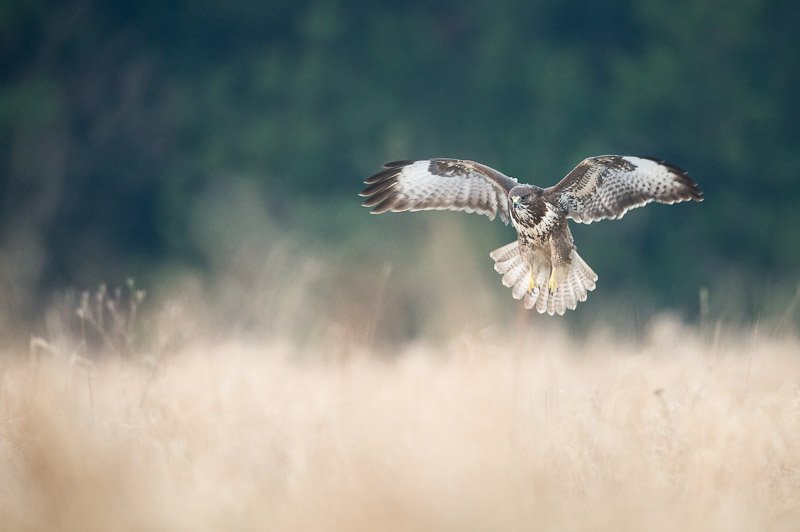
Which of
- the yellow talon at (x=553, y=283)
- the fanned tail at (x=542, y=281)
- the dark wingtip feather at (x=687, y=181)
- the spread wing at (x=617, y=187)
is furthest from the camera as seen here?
the fanned tail at (x=542, y=281)

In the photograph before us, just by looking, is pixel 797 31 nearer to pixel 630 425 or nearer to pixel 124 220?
pixel 124 220

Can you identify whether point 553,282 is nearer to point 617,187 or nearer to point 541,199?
point 541,199

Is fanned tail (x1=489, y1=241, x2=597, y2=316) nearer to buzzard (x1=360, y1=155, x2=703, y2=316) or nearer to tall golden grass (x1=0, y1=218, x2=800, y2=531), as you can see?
buzzard (x1=360, y1=155, x2=703, y2=316)

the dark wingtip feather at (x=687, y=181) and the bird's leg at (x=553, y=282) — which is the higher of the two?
the dark wingtip feather at (x=687, y=181)

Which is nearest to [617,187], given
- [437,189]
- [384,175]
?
[437,189]

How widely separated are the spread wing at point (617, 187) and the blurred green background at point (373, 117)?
9527 mm

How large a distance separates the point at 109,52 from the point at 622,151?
8.57 metres

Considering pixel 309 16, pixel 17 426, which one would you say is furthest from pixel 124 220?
pixel 17 426

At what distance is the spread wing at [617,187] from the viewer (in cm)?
699

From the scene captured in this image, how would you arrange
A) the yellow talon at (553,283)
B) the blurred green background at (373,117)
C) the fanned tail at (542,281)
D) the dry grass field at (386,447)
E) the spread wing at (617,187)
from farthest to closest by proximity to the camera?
the blurred green background at (373,117) → the fanned tail at (542,281) → the yellow talon at (553,283) → the spread wing at (617,187) → the dry grass field at (386,447)

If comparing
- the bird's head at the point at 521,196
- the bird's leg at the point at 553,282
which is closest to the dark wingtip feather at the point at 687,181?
the bird's head at the point at 521,196

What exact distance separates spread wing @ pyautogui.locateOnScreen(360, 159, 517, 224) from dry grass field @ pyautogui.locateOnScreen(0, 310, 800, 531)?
196cm

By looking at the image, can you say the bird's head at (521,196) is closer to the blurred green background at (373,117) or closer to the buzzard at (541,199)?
the buzzard at (541,199)

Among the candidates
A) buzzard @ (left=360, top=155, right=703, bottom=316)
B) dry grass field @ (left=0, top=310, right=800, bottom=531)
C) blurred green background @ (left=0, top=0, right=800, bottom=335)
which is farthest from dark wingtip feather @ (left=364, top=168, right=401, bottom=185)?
blurred green background @ (left=0, top=0, right=800, bottom=335)
